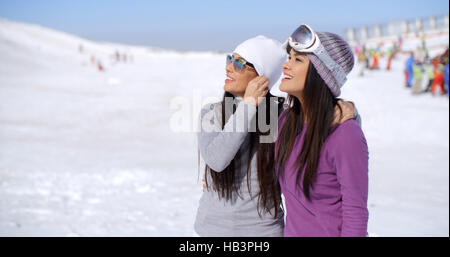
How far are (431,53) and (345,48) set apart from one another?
20.0 metres

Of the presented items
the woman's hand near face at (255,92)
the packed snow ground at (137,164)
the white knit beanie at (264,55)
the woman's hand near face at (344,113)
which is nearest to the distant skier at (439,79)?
the packed snow ground at (137,164)

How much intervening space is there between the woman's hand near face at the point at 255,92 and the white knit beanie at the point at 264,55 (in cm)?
14

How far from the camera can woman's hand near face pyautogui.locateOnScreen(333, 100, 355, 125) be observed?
1.51 m

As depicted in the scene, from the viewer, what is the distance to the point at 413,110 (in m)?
10.5

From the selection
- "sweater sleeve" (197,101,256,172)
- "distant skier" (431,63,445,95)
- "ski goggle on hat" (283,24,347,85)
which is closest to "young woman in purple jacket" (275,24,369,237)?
"ski goggle on hat" (283,24,347,85)

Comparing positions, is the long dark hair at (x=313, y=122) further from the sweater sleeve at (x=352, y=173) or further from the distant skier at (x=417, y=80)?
the distant skier at (x=417, y=80)

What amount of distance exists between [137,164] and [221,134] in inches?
227

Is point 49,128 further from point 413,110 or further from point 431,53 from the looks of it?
point 431,53

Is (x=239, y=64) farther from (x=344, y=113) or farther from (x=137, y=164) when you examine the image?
(x=137, y=164)

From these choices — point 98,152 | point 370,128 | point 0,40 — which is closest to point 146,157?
point 98,152

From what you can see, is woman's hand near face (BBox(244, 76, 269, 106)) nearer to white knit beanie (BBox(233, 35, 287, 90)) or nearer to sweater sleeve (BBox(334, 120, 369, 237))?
white knit beanie (BBox(233, 35, 287, 90))

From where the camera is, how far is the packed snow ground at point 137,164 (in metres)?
4.57

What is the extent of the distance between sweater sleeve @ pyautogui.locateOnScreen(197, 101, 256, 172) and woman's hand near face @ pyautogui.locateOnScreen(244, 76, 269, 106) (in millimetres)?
28
